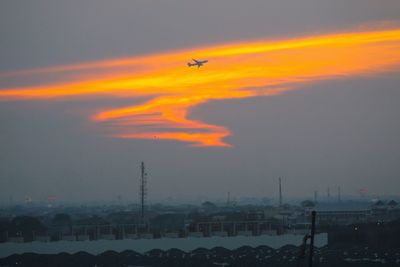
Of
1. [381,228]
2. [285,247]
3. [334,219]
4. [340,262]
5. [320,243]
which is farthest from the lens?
[334,219]

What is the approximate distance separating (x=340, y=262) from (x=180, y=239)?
14296mm

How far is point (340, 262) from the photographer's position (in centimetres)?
3531

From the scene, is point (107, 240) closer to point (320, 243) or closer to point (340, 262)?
point (320, 243)

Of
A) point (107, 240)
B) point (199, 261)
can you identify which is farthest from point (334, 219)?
point (199, 261)

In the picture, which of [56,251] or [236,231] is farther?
[236,231]

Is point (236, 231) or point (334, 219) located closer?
point (236, 231)

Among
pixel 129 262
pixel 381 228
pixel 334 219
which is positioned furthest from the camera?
pixel 334 219

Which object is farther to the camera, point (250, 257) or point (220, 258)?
point (220, 258)

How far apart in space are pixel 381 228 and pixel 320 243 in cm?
537

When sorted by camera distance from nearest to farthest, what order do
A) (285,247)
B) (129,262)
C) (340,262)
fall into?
(340,262), (129,262), (285,247)

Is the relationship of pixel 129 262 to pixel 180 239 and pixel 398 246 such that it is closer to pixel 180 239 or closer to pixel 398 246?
pixel 180 239

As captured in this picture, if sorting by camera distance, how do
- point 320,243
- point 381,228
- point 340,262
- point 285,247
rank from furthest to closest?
point 381,228 < point 320,243 < point 285,247 < point 340,262

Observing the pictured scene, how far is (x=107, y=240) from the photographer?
46281mm

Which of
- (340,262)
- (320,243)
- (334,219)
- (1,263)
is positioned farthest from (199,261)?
(334,219)
